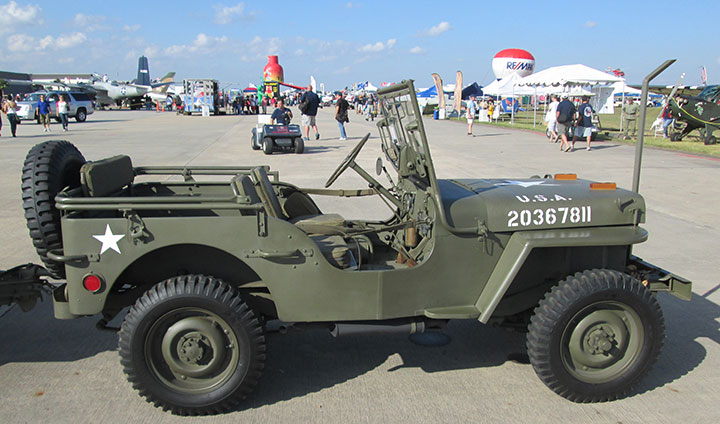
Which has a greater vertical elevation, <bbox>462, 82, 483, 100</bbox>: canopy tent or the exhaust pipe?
<bbox>462, 82, 483, 100</bbox>: canopy tent

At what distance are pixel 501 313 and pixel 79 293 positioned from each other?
240 centimetres

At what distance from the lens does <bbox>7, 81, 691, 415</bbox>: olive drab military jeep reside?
9.21 feet

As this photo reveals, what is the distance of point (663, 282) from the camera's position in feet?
11.1

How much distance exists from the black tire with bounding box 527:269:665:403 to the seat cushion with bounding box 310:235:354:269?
1.14 m

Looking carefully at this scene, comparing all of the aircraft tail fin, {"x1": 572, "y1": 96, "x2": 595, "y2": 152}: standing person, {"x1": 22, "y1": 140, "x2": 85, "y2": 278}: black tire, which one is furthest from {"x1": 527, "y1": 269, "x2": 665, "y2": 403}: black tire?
the aircraft tail fin

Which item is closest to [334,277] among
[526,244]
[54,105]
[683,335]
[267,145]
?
[526,244]

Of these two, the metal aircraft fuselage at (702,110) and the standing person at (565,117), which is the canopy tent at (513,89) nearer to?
the metal aircraft fuselage at (702,110)

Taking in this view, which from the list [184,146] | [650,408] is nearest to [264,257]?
[650,408]

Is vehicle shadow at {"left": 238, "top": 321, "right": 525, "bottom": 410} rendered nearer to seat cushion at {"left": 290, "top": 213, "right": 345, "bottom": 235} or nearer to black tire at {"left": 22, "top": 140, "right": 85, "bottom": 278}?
seat cushion at {"left": 290, "top": 213, "right": 345, "bottom": 235}

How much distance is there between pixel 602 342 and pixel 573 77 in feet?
70.9

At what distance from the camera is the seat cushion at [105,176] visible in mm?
3064

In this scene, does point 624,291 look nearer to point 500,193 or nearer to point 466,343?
point 500,193

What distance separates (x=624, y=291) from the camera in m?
2.99

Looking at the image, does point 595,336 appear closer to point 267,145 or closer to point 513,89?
point 267,145
